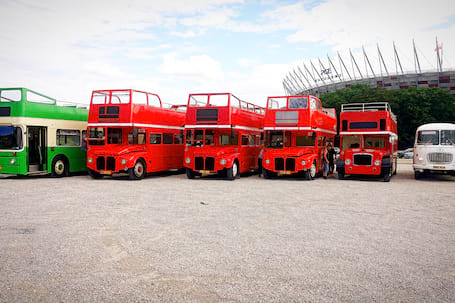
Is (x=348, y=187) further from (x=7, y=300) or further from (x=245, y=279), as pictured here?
(x=7, y=300)

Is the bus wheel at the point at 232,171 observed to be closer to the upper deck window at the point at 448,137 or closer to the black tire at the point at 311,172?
the black tire at the point at 311,172

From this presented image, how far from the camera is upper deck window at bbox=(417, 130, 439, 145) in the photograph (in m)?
19.4

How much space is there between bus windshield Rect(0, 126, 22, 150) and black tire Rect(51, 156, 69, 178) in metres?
1.80

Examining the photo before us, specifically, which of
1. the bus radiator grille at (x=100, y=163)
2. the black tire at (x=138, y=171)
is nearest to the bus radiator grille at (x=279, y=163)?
the black tire at (x=138, y=171)

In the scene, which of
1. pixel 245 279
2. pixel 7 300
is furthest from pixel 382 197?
pixel 7 300

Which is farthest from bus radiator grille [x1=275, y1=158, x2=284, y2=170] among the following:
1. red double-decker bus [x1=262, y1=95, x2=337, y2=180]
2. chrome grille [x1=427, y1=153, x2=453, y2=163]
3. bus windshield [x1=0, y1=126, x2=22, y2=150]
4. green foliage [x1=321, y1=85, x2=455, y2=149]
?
green foliage [x1=321, y1=85, x2=455, y2=149]

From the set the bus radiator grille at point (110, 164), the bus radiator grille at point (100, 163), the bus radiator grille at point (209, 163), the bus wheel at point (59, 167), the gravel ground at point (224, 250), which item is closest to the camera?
the gravel ground at point (224, 250)

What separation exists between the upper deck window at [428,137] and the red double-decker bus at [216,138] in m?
8.34

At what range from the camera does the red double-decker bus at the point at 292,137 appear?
59.1 ft

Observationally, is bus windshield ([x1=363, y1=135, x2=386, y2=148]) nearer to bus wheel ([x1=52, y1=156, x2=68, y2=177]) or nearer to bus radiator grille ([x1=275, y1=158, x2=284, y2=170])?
bus radiator grille ([x1=275, y1=158, x2=284, y2=170])

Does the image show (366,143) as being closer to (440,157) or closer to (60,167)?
(440,157)

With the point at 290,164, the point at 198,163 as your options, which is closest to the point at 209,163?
the point at 198,163

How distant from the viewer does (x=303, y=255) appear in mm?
6023

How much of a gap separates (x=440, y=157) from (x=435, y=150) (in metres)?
0.38
